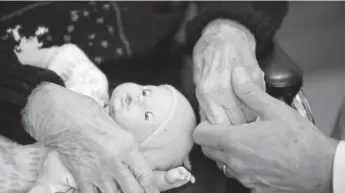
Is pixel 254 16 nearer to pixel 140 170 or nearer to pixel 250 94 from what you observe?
pixel 250 94

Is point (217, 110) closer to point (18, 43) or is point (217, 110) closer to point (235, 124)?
point (235, 124)

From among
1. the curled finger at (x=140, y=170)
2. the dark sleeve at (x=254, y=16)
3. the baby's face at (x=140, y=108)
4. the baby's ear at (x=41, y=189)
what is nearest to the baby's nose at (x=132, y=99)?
the baby's face at (x=140, y=108)

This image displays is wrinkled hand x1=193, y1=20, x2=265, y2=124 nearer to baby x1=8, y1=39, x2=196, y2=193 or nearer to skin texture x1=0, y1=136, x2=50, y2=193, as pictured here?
baby x1=8, y1=39, x2=196, y2=193

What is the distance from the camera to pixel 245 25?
112 centimetres

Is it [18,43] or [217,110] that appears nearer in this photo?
[217,110]

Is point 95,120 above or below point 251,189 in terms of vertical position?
above

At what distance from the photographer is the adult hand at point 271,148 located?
83cm

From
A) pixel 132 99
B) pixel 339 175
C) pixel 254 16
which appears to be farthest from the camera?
pixel 254 16

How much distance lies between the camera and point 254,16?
1107 mm

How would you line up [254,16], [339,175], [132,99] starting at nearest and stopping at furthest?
[339,175] < [132,99] < [254,16]

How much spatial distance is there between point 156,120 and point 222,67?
200 mm

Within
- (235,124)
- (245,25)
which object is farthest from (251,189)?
(245,25)

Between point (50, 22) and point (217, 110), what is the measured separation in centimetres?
45

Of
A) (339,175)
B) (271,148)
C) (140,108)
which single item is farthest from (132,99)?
(339,175)
